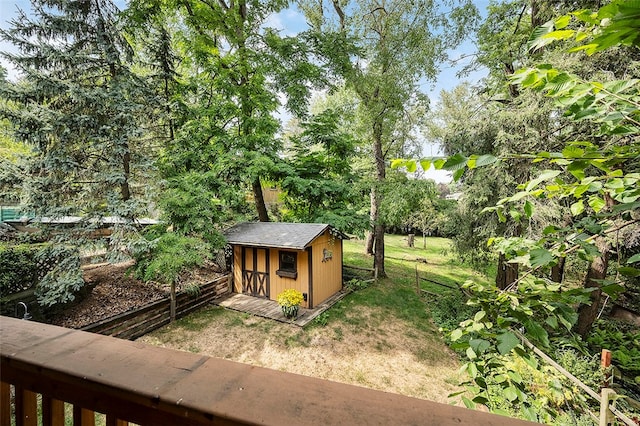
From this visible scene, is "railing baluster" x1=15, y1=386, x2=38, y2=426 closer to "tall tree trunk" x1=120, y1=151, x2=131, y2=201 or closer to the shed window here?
the shed window

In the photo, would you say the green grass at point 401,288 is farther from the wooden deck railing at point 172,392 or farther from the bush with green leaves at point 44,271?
the wooden deck railing at point 172,392

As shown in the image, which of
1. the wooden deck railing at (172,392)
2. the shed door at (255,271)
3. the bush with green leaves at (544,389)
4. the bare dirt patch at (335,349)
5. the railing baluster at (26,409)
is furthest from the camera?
the shed door at (255,271)

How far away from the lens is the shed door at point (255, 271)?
29.1 ft

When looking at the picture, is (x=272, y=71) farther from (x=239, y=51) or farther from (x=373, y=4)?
(x=373, y=4)

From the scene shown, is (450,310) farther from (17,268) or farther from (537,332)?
(17,268)

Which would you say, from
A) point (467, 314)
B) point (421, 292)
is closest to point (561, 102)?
point (467, 314)

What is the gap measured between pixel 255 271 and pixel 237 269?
2.58 ft

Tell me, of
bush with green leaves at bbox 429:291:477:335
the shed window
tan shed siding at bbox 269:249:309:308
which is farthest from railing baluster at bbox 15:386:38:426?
bush with green leaves at bbox 429:291:477:335

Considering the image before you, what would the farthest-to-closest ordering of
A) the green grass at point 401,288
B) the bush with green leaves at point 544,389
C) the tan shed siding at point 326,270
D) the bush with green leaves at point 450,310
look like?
the tan shed siding at point 326,270 → the green grass at point 401,288 → the bush with green leaves at point 450,310 → the bush with green leaves at point 544,389

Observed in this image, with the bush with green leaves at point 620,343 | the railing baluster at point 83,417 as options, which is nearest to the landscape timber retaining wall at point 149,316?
the railing baluster at point 83,417

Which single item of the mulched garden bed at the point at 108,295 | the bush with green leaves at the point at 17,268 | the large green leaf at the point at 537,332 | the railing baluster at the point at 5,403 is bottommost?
the mulched garden bed at the point at 108,295

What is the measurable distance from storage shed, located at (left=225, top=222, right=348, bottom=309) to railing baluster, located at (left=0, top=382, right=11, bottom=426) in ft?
21.9

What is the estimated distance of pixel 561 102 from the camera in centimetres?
104

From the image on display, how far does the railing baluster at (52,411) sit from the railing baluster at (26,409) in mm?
77
